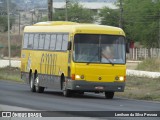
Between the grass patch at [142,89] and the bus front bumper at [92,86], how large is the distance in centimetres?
163

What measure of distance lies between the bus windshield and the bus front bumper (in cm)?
90

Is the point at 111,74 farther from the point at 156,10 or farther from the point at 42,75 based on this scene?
the point at 156,10

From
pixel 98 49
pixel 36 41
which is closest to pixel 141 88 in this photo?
pixel 36 41

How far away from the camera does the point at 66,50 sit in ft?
104

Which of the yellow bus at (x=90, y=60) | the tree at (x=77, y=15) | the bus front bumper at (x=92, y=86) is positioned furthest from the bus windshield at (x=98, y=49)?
the tree at (x=77, y=15)

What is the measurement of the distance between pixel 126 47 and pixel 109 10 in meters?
86.2

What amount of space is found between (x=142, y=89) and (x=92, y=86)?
853cm

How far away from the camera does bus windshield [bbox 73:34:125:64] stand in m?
30.8

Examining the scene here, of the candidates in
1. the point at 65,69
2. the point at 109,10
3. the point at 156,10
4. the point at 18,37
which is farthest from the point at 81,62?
the point at 18,37

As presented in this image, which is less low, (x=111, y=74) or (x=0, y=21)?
(x=111, y=74)

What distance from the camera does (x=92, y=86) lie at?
100ft

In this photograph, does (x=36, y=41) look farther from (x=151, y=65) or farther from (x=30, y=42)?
(x=151, y=65)

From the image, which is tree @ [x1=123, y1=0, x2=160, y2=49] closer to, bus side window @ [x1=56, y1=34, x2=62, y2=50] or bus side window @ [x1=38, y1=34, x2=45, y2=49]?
bus side window @ [x1=38, y1=34, x2=45, y2=49]

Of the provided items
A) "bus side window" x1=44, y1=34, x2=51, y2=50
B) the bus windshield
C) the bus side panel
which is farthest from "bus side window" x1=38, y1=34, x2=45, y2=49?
the bus windshield
